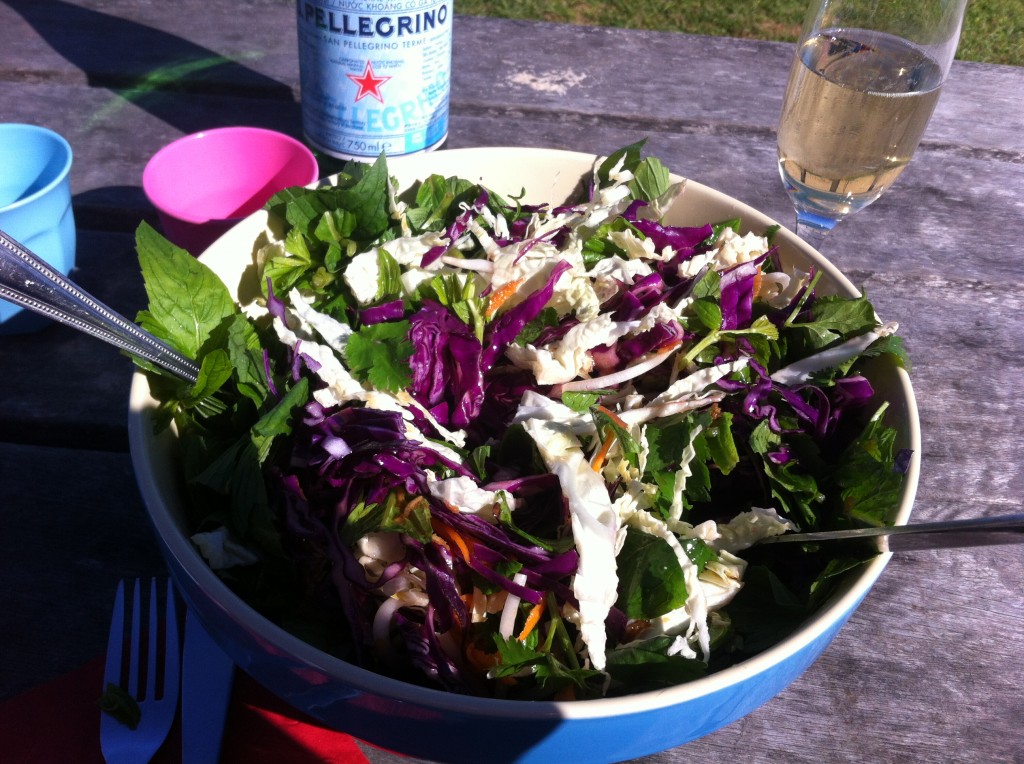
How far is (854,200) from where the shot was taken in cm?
107

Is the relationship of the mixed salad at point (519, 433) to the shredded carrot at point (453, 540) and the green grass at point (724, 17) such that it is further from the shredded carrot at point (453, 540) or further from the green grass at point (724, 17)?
the green grass at point (724, 17)

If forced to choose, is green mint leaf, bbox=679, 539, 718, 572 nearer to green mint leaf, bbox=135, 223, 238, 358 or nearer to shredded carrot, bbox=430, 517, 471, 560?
shredded carrot, bbox=430, 517, 471, 560

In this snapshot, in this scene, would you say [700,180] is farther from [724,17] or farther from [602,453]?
[724,17]

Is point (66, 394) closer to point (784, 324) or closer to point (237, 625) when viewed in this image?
point (237, 625)

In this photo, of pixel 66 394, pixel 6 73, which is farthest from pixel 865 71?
pixel 6 73

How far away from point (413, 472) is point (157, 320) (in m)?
0.29

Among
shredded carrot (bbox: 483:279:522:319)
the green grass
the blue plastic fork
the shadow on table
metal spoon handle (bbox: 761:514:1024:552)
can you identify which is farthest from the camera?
the green grass

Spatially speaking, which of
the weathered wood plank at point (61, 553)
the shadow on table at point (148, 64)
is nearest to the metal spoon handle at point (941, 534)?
the weathered wood plank at point (61, 553)

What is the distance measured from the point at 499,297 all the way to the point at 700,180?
1.77 ft

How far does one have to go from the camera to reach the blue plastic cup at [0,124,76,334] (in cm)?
92

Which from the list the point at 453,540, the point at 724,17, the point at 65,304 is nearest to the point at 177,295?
the point at 65,304

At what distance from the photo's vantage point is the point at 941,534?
600 millimetres

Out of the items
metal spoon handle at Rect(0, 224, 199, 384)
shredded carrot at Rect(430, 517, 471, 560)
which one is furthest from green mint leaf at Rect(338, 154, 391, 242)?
shredded carrot at Rect(430, 517, 471, 560)

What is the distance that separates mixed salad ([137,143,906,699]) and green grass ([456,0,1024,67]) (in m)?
2.48
